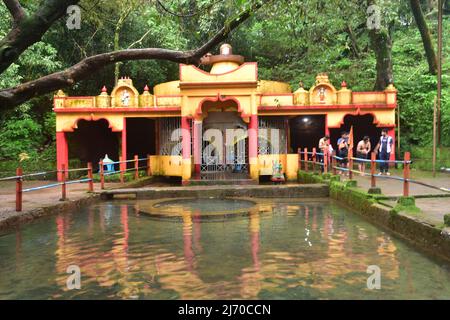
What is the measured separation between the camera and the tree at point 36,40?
6109mm

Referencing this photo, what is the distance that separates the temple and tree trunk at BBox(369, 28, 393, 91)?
2673 mm

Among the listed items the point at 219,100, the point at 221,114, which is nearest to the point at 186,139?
the point at 219,100

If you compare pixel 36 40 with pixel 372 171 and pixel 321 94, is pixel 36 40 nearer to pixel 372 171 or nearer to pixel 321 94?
pixel 372 171

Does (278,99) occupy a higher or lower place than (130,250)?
higher

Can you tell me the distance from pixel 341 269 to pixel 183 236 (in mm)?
2981

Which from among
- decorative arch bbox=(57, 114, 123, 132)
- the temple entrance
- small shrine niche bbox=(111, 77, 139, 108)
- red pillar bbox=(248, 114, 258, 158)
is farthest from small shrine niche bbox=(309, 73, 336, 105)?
decorative arch bbox=(57, 114, 123, 132)

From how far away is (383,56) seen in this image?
20.3 metres

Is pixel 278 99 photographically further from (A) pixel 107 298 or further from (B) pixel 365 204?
(A) pixel 107 298

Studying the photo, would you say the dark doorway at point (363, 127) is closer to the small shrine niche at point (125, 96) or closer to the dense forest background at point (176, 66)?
the dense forest background at point (176, 66)

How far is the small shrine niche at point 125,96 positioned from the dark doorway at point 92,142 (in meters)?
2.53

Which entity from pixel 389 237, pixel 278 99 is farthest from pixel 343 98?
pixel 389 237

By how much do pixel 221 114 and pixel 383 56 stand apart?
8039 millimetres

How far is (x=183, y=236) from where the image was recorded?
737 cm
